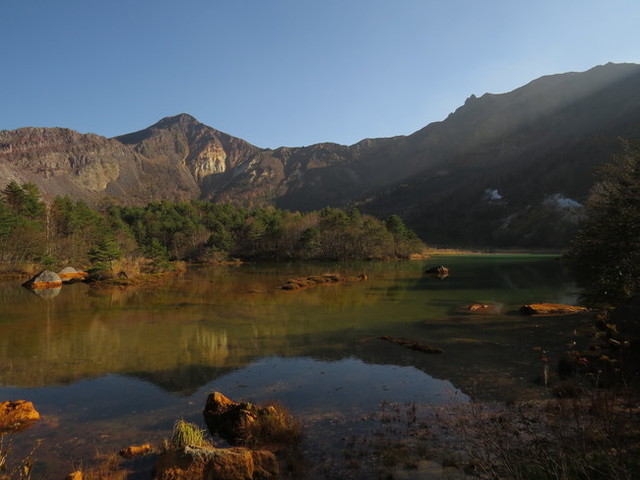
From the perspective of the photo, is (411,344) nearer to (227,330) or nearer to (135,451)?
(227,330)

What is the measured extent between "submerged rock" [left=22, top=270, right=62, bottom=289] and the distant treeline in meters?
12.5

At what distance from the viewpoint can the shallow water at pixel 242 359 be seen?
10039 millimetres

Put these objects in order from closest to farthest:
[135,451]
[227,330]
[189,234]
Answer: [135,451] → [227,330] → [189,234]

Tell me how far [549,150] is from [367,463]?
22634 centimetres

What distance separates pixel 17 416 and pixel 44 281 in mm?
37548

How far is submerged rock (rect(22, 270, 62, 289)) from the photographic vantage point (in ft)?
131

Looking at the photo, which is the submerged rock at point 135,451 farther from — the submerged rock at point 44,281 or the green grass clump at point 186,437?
the submerged rock at point 44,281

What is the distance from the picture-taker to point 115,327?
68.0ft

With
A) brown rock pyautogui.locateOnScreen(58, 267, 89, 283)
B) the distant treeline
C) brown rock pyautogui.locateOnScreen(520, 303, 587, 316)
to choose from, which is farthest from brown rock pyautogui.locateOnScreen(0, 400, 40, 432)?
the distant treeline

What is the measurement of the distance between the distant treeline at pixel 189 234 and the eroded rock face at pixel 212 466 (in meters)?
49.8

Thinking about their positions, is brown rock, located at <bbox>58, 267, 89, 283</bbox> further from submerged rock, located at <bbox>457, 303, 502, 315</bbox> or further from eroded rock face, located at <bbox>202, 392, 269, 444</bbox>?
eroded rock face, located at <bbox>202, 392, 269, 444</bbox>

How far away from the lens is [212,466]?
21.7ft

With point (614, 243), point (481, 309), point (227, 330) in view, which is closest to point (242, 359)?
point (227, 330)

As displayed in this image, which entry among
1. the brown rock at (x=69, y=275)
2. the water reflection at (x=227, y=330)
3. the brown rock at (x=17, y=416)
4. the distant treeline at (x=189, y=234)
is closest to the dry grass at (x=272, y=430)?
the water reflection at (x=227, y=330)
